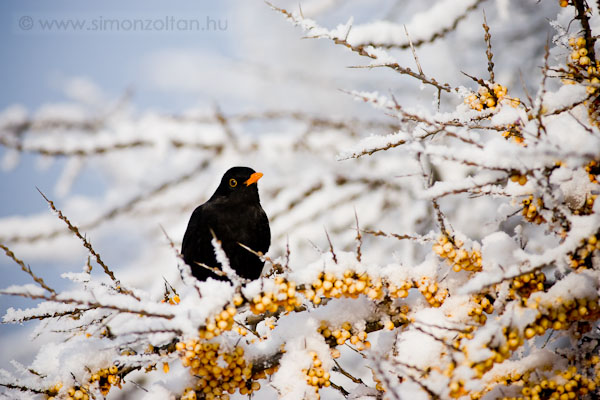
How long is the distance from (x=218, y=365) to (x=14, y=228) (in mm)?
3614

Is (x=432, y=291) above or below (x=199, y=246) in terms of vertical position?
below

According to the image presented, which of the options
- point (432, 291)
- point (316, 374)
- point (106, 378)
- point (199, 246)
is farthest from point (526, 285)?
point (199, 246)

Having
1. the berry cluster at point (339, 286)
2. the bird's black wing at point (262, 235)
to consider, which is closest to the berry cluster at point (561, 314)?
the berry cluster at point (339, 286)

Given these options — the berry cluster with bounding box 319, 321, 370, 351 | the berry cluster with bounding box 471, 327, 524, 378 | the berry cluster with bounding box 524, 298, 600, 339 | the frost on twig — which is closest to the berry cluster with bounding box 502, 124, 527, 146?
the frost on twig

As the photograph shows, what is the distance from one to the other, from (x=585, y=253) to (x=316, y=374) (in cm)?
99

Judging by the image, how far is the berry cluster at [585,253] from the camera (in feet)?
4.17

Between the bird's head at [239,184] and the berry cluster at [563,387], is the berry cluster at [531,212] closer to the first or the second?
the berry cluster at [563,387]

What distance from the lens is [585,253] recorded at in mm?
1318

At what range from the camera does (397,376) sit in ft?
5.19

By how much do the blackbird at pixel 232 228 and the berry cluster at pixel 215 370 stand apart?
1.88 m

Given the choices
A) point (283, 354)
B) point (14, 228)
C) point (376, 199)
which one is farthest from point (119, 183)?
point (283, 354)

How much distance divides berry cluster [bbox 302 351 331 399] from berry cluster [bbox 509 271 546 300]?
0.73 m

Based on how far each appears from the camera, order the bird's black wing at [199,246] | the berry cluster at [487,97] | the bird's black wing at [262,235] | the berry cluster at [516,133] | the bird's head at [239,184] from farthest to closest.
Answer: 1. the bird's head at [239,184]
2. the bird's black wing at [262,235]
3. the bird's black wing at [199,246]
4. the berry cluster at [487,97]
5. the berry cluster at [516,133]

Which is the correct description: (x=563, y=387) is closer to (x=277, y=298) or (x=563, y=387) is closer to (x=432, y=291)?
(x=432, y=291)
